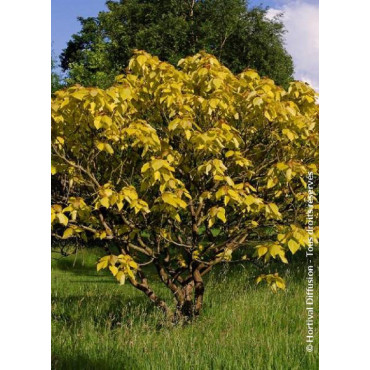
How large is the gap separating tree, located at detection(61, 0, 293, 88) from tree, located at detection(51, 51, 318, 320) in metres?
5.57

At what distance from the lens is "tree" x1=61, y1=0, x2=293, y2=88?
11.6m

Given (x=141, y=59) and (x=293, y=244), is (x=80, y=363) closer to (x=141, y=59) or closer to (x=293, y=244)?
(x=293, y=244)

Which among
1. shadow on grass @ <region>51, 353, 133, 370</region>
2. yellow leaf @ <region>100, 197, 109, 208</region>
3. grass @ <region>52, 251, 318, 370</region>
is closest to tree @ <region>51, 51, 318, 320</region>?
yellow leaf @ <region>100, 197, 109, 208</region>

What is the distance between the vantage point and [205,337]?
4.64 meters

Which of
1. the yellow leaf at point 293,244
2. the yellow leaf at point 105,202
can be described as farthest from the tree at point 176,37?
the yellow leaf at point 293,244

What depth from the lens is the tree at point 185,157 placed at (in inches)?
161

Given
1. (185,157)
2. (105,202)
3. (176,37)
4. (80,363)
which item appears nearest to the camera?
(105,202)

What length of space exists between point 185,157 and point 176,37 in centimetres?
843

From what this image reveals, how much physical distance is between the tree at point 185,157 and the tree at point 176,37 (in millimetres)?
5570

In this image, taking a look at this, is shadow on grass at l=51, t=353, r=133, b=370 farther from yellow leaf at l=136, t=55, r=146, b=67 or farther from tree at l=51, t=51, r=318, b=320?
yellow leaf at l=136, t=55, r=146, b=67

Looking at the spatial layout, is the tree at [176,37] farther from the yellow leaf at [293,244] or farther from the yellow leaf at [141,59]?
the yellow leaf at [293,244]

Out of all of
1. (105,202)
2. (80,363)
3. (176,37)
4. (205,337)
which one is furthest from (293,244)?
(176,37)
